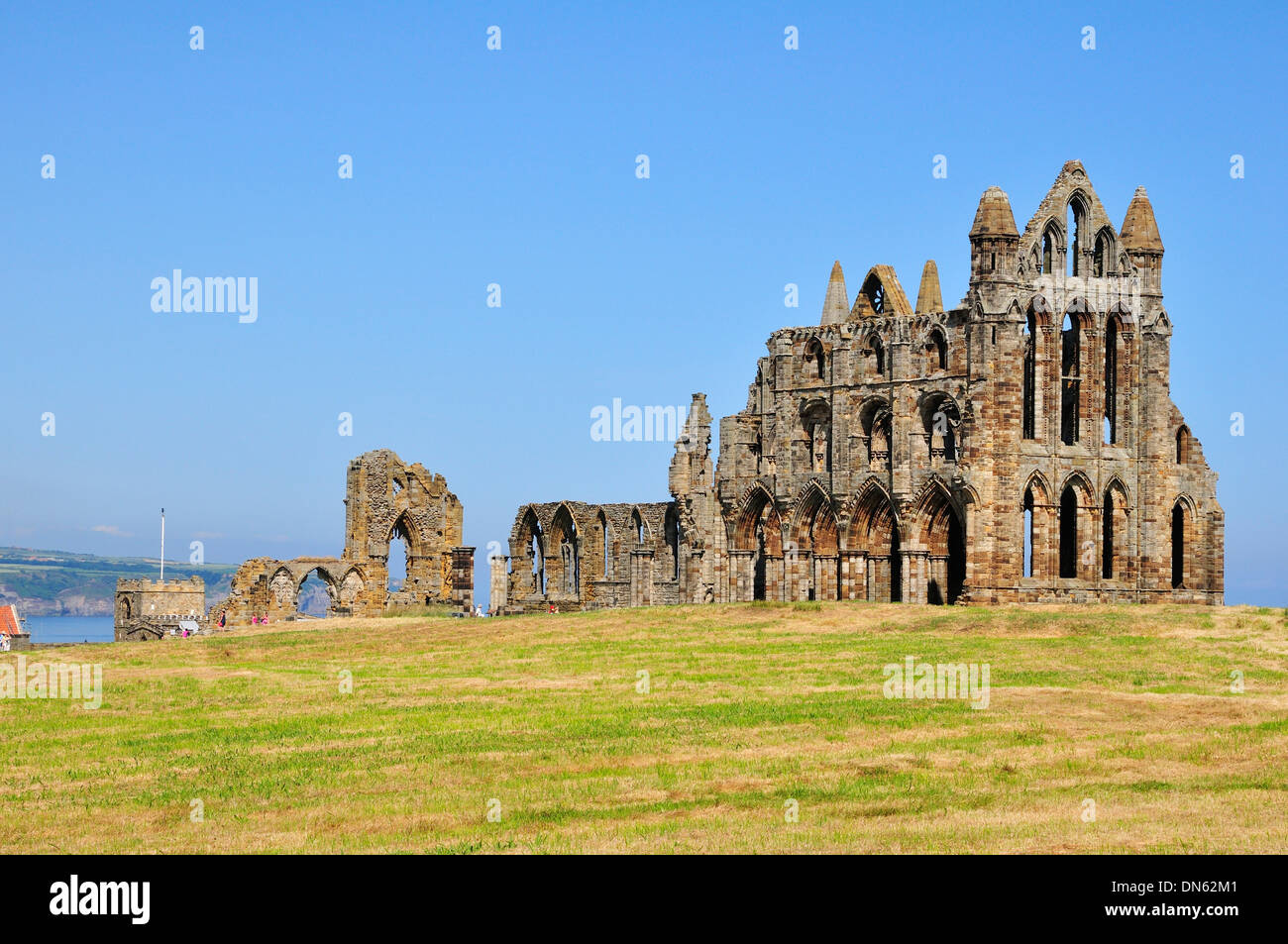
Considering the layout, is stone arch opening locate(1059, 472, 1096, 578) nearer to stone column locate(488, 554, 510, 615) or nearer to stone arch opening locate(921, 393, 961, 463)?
stone arch opening locate(921, 393, 961, 463)

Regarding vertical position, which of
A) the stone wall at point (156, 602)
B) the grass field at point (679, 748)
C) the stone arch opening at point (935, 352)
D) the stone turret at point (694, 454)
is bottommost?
the grass field at point (679, 748)

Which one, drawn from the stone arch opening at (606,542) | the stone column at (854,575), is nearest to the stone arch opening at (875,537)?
the stone column at (854,575)

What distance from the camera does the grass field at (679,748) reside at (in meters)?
21.9

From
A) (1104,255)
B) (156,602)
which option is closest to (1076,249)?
(1104,255)

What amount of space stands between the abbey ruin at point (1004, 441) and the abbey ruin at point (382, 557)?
17.3 m

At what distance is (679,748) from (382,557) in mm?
51071

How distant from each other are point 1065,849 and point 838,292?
173 ft

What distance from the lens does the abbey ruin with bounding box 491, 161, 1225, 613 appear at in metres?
58.2

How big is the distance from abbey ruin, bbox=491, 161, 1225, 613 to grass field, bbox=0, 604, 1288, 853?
37.9ft

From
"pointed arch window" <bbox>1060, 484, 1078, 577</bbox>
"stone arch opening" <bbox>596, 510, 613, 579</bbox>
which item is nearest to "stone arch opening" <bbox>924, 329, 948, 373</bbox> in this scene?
"pointed arch window" <bbox>1060, 484, 1078, 577</bbox>

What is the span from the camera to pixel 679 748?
28453mm

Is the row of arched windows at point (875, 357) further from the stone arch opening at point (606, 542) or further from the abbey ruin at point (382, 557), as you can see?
the abbey ruin at point (382, 557)

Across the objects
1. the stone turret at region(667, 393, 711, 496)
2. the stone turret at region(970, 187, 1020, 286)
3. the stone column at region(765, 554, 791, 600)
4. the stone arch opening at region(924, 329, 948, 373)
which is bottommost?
the stone column at region(765, 554, 791, 600)

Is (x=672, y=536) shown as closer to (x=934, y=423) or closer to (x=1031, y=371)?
(x=934, y=423)
